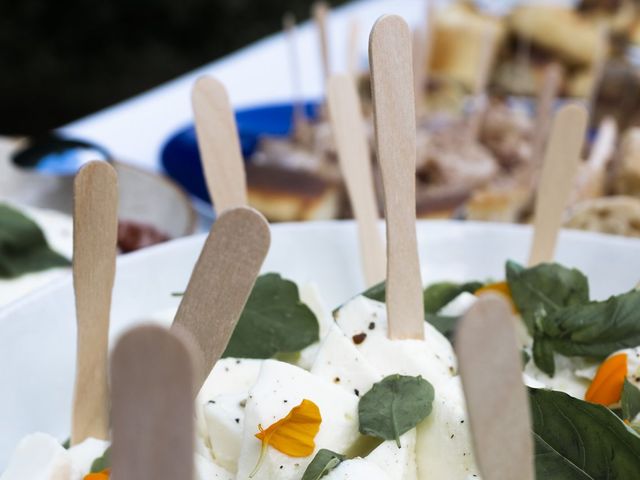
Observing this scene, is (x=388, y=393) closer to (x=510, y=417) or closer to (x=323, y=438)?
(x=323, y=438)

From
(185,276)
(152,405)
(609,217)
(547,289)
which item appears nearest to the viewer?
(152,405)

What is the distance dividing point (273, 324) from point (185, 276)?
0.20 meters

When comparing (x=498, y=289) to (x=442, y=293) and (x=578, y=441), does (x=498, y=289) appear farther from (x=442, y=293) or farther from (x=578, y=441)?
(x=578, y=441)

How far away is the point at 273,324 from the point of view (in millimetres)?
750

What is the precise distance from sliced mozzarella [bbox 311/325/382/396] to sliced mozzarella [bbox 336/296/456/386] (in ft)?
0.06

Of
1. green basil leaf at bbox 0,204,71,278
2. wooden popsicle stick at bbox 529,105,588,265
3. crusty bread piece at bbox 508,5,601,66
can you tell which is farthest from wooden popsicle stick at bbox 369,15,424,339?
crusty bread piece at bbox 508,5,601,66

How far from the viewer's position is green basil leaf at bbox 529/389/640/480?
0.55 meters

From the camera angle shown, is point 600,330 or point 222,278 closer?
point 222,278

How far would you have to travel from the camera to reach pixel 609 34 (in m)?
2.34

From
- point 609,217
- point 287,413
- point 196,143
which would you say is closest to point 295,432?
point 287,413

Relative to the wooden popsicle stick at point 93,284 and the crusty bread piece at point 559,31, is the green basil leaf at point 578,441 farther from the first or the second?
the crusty bread piece at point 559,31

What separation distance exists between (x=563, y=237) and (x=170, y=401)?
72cm

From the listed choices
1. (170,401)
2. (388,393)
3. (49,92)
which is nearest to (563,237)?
(388,393)

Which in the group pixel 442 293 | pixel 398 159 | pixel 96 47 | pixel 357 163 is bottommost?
pixel 96 47
